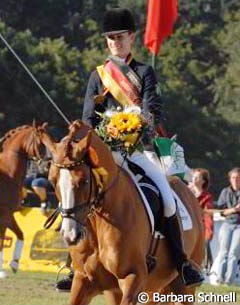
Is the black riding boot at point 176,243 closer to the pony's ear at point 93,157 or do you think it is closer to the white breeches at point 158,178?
the white breeches at point 158,178

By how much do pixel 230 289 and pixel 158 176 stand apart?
7.18m

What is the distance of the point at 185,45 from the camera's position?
66.4 meters

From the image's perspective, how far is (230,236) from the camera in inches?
705

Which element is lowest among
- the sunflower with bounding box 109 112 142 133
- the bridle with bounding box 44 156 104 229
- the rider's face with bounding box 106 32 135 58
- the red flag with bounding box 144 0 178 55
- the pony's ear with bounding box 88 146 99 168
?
the bridle with bounding box 44 156 104 229

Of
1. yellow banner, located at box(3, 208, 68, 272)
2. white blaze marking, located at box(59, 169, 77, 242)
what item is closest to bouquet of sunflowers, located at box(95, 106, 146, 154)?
white blaze marking, located at box(59, 169, 77, 242)

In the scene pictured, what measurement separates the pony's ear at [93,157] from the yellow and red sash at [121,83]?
1.28 m

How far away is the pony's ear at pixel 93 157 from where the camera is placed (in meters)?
8.50

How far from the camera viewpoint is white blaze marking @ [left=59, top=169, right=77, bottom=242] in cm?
804

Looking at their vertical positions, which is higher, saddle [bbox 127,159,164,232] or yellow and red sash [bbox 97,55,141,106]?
yellow and red sash [bbox 97,55,141,106]

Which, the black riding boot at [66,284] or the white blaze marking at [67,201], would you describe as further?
the black riding boot at [66,284]

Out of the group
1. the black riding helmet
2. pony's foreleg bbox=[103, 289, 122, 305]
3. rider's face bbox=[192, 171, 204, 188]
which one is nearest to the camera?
pony's foreleg bbox=[103, 289, 122, 305]

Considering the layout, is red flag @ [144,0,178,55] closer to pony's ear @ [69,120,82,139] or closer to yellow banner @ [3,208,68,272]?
yellow banner @ [3,208,68,272]

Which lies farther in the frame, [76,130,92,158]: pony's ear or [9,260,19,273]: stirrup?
[9,260,19,273]: stirrup

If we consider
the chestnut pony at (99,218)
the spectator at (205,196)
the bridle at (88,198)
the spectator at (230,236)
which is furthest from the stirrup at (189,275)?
the spectator at (230,236)
